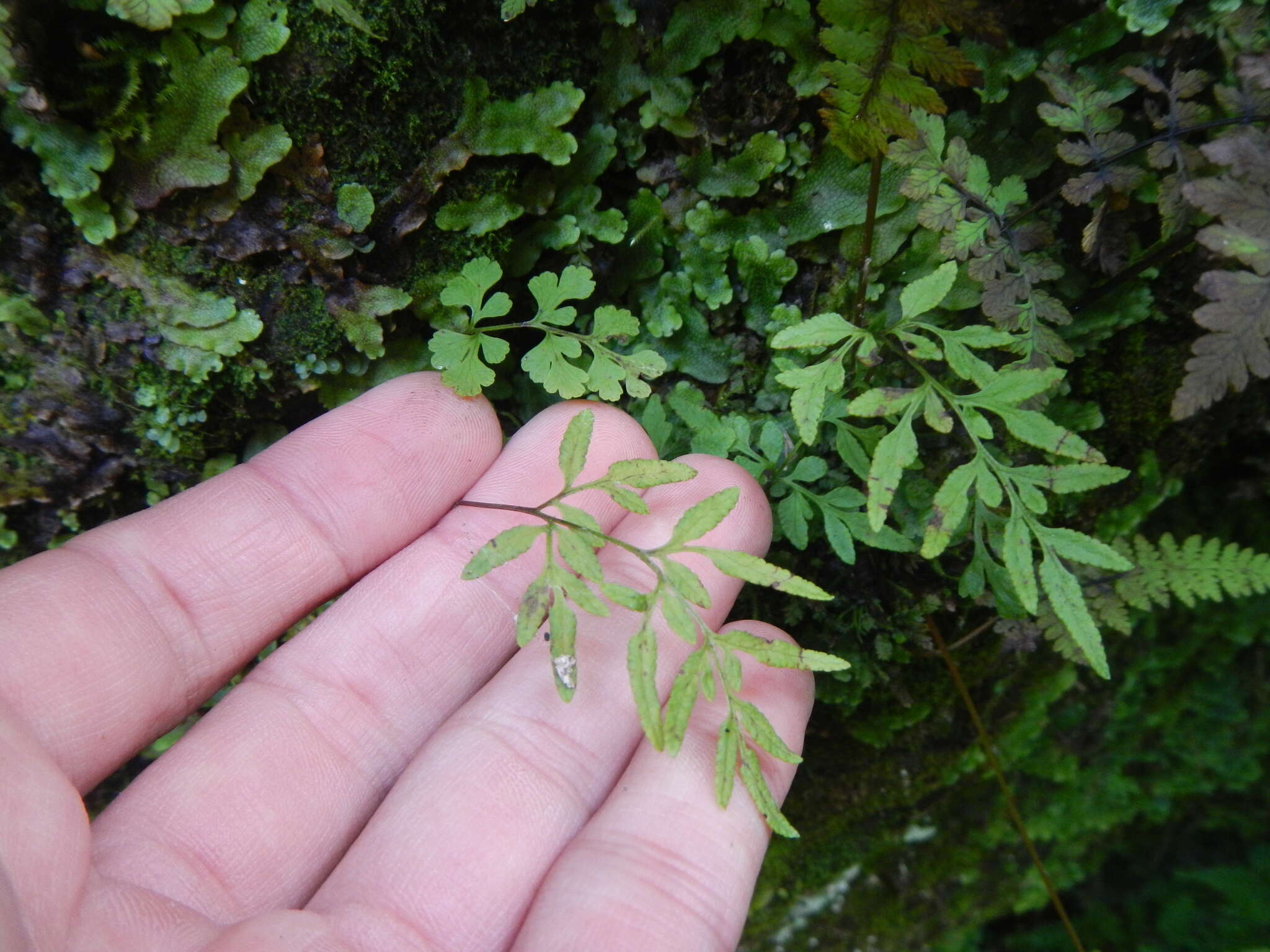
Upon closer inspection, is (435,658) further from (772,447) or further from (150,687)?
(772,447)

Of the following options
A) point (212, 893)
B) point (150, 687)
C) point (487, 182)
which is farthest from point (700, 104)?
point (212, 893)

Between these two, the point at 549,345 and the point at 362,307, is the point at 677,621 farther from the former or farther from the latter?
the point at 362,307

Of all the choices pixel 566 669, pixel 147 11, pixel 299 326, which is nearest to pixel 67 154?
pixel 147 11

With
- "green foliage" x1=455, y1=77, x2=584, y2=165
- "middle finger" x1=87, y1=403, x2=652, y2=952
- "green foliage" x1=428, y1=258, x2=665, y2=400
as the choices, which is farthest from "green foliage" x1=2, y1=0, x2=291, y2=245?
"middle finger" x1=87, y1=403, x2=652, y2=952

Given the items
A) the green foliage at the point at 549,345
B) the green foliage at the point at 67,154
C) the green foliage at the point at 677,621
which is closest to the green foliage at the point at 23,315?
the green foliage at the point at 67,154

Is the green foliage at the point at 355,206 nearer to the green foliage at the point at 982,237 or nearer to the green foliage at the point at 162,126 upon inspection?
the green foliage at the point at 162,126

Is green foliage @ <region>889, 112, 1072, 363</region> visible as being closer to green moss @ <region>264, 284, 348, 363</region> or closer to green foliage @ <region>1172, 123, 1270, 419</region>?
green foliage @ <region>1172, 123, 1270, 419</region>
